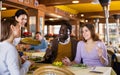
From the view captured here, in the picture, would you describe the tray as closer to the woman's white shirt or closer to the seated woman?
the woman's white shirt

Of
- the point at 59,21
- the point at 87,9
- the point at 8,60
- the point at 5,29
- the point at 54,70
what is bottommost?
the point at 54,70

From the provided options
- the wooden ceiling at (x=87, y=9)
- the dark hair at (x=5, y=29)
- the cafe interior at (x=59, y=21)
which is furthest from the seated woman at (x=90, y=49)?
the wooden ceiling at (x=87, y=9)

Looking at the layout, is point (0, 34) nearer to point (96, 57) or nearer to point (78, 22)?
point (96, 57)

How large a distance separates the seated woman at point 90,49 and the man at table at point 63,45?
136 mm

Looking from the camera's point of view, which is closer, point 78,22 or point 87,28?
point 87,28

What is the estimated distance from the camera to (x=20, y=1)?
750 centimetres

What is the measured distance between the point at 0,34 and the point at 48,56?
1780mm

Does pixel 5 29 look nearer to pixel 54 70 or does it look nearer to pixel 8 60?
pixel 8 60

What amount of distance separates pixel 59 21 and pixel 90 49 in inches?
224

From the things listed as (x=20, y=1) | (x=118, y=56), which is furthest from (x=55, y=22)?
(x=118, y=56)

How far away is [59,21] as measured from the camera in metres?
9.01

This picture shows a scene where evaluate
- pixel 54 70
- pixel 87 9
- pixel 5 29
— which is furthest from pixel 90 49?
pixel 87 9

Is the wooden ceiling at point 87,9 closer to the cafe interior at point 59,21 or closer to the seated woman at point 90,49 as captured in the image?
the cafe interior at point 59,21

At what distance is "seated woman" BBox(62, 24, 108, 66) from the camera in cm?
335
